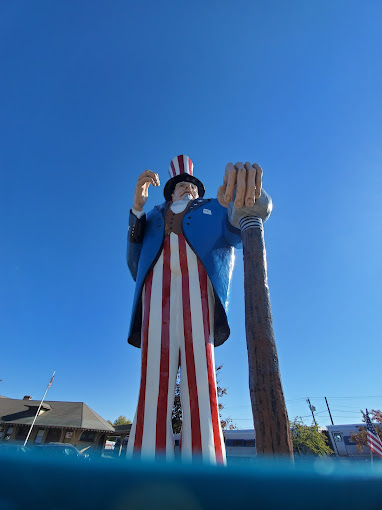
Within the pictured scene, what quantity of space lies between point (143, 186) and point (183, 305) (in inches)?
57.8

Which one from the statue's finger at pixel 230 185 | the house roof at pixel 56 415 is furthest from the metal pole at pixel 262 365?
the house roof at pixel 56 415

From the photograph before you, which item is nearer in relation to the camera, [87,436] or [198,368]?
[198,368]

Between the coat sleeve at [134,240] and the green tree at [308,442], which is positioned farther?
the green tree at [308,442]

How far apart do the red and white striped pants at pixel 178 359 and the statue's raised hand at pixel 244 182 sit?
111cm

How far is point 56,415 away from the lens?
1994 centimetres

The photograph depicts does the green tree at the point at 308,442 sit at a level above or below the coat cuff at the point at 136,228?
above

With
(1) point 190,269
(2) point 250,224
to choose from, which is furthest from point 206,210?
(2) point 250,224

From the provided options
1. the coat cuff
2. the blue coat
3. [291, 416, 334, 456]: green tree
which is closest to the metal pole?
the blue coat

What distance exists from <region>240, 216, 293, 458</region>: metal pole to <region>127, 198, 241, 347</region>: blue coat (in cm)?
111

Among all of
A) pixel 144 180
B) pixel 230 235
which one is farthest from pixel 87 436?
pixel 230 235

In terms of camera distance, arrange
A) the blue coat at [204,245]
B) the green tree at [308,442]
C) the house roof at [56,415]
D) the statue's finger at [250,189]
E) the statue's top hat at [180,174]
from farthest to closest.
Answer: the green tree at [308,442] < the house roof at [56,415] < the statue's top hat at [180,174] < the blue coat at [204,245] < the statue's finger at [250,189]

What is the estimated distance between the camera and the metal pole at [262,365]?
1.21 meters

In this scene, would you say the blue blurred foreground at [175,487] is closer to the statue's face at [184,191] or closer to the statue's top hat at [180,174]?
the statue's face at [184,191]

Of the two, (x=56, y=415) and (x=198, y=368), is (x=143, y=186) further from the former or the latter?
(x=56, y=415)
